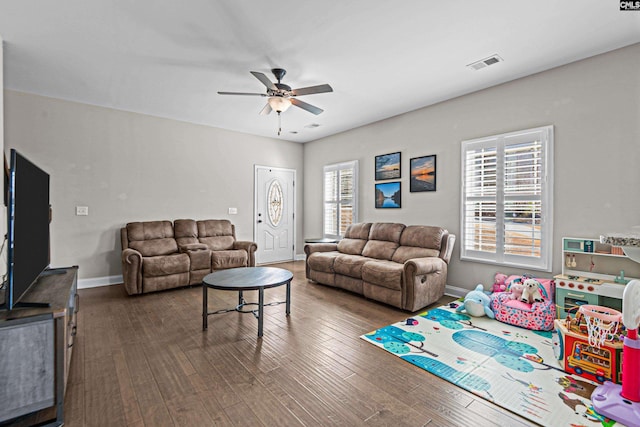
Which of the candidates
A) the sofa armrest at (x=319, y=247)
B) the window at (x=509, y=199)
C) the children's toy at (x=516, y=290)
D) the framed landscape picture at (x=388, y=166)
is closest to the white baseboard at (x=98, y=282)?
the sofa armrest at (x=319, y=247)

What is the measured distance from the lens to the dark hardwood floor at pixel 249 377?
1.82 m

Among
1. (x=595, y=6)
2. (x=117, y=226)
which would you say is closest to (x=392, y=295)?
(x=595, y=6)

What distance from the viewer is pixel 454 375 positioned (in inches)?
88.5

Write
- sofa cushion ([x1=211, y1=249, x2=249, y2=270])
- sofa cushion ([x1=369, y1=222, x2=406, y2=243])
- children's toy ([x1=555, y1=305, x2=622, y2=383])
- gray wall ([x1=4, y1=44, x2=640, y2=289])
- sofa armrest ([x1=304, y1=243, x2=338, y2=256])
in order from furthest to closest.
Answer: sofa armrest ([x1=304, y1=243, x2=338, y2=256]) < sofa cushion ([x1=211, y1=249, x2=249, y2=270]) < sofa cushion ([x1=369, y1=222, x2=406, y2=243]) < gray wall ([x1=4, y1=44, x2=640, y2=289]) < children's toy ([x1=555, y1=305, x2=622, y2=383])

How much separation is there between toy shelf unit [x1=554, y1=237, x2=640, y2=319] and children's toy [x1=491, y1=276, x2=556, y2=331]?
119 millimetres

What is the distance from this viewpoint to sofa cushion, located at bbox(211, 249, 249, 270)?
16.1 feet

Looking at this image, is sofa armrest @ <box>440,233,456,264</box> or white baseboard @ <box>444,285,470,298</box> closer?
sofa armrest @ <box>440,233,456,264</box>

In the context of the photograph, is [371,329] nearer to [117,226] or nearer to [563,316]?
[563,316]

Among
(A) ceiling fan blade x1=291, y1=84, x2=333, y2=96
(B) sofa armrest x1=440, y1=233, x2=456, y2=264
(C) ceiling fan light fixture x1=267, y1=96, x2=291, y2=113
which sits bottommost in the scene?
(B) sofa armrest x1=440, y1=233, x2=456, y2=264

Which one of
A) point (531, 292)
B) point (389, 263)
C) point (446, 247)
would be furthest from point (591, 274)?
point (389, 263)

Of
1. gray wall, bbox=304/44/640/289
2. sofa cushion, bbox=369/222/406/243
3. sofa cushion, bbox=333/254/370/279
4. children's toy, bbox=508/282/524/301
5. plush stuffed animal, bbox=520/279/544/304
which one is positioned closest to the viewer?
gray wall, bbox=304/44/640/289

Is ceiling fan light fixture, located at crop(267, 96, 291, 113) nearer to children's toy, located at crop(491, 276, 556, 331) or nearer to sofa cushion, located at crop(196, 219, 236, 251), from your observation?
sofa cushion, located at crop(196, 219, 236, 251)

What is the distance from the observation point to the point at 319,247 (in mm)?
5109

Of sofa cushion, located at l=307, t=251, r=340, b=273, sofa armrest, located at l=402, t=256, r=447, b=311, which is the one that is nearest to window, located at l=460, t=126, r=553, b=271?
sofa armrest, located at l=402, t=256, r=447, b=311
